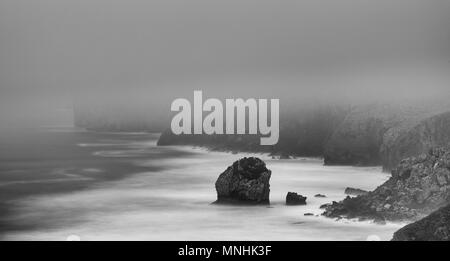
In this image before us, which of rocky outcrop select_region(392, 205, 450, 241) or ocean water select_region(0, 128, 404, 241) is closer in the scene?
rocky outcrop select_region(392, 205, 450, 241)

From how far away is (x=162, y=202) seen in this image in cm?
8412

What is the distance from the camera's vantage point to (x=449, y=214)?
4084cm

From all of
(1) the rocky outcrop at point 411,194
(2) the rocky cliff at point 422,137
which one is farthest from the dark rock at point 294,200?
(2) the rocky cliff at point 422,137

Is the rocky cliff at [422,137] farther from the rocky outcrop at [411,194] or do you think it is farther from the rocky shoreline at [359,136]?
the rocky outcrop at [411,194]

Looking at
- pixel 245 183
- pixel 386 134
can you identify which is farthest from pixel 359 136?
pixel 245 183

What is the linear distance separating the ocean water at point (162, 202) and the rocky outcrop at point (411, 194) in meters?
1.38

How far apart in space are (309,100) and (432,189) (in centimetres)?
10336

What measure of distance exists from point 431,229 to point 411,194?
1640cm

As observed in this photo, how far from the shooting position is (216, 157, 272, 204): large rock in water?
220ft

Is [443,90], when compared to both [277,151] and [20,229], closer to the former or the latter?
[277,151]

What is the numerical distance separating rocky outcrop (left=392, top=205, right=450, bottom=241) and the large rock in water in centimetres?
2606

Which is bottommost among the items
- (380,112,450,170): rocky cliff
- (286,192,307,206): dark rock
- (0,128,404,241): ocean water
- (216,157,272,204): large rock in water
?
(0,128,404,241): ocean water

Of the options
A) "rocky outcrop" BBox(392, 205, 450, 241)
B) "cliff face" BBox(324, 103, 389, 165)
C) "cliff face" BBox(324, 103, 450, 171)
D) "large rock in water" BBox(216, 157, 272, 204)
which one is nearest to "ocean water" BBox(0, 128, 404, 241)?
"large rock in water" BBox(216, 157, 272, 204)

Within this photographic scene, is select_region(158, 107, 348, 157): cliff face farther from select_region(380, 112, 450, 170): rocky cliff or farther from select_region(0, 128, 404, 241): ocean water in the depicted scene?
select_region(380, 112, 450, 170): rocky cliff
